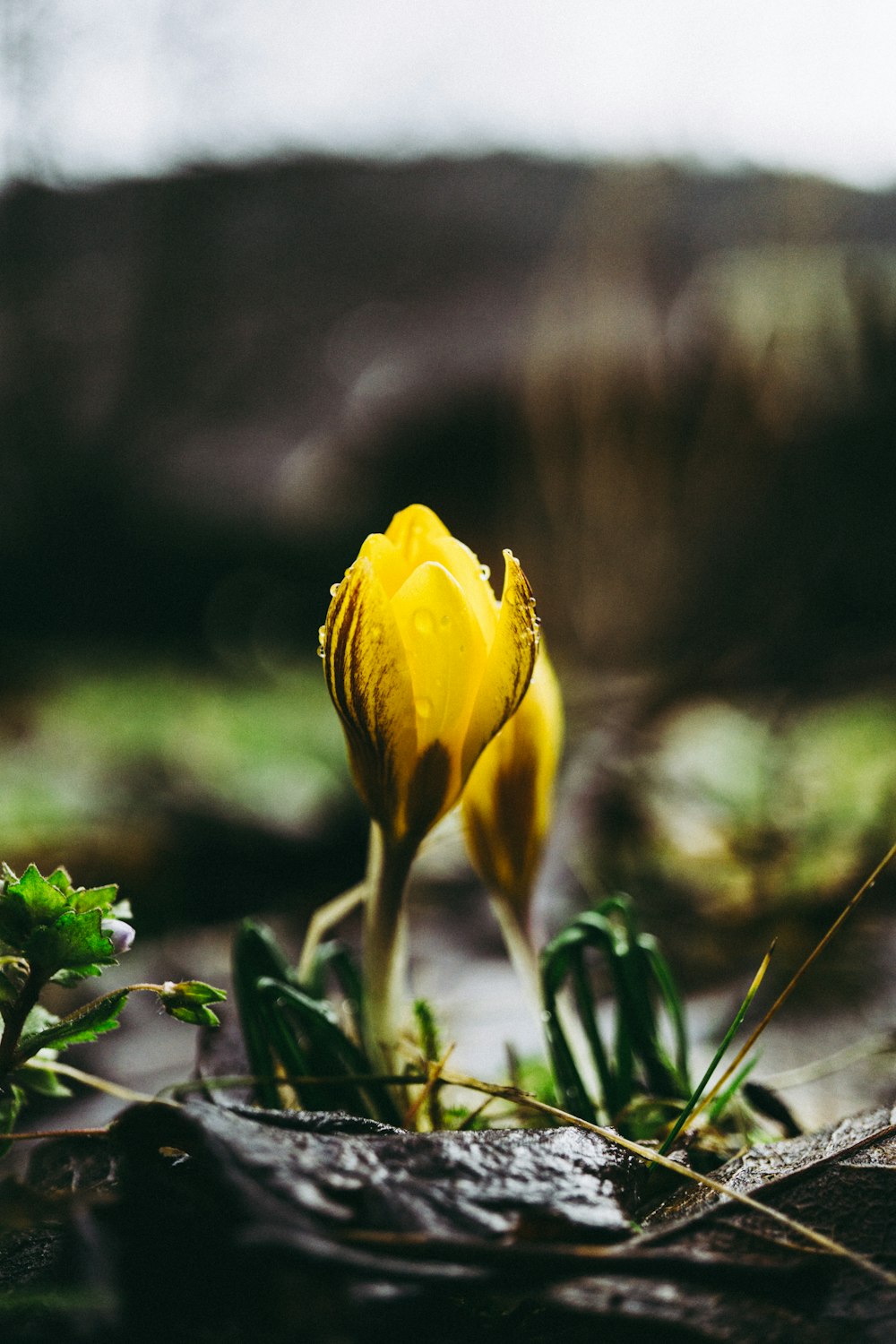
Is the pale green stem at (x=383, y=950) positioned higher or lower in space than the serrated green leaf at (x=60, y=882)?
lower

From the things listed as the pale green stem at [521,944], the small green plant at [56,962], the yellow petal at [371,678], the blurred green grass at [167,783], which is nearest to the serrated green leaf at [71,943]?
the small green plant at [56,962]

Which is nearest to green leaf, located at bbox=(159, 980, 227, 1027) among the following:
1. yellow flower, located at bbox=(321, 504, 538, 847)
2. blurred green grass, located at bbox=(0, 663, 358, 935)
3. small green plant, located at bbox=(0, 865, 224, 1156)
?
small green plant, located at bbox=(0, 865, 224, 1156)

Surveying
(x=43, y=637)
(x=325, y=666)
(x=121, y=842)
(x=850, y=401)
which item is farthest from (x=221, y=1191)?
(x=43, y=637)

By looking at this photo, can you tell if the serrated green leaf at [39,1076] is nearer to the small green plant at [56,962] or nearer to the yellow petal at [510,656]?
the small green plant at [56,962]

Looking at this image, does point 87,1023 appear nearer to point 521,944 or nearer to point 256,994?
point 256,994

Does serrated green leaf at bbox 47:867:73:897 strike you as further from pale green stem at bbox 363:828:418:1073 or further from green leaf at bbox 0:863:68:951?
pale green stem at bbox 363:828:418:1073

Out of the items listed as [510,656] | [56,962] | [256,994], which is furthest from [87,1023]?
[510,656]

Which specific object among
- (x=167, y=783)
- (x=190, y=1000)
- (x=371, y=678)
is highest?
(x=371, y=678)
